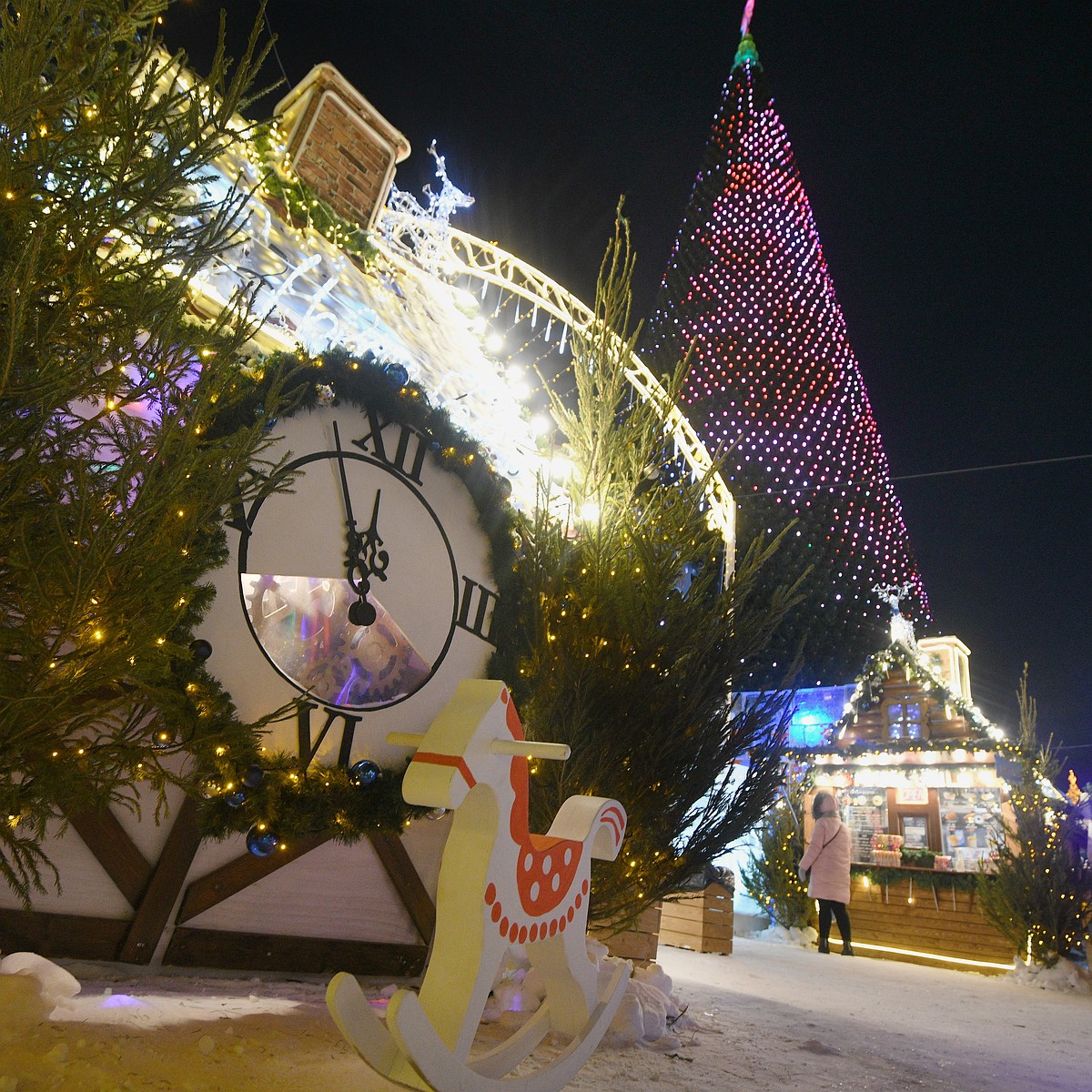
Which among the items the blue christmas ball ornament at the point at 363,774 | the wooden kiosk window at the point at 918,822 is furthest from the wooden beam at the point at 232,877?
the wooden kiosk window at the point at 918,822

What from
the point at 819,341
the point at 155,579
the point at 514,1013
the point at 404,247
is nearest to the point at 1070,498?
the point at 819,341

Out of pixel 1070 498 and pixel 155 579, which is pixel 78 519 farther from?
pixel 1070 498

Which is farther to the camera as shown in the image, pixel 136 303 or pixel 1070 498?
pixel 1070 498

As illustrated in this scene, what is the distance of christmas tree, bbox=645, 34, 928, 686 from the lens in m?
16.1

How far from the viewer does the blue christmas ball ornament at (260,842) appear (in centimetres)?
266

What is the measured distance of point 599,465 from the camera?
377 cm

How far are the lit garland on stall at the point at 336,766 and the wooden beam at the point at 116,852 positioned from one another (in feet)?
0.95

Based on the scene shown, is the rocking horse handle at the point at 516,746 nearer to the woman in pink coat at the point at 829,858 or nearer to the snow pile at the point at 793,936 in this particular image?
the woman in pink coat at the point at 829,858

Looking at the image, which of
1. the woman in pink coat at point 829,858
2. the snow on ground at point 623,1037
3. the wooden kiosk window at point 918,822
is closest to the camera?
the snow on ground at point 623,1037

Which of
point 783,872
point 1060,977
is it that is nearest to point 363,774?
point 1060,977

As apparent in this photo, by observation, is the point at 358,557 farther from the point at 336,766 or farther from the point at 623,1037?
the point at 623,1037

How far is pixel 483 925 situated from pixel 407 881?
1719mm

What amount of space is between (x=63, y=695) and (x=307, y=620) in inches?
57.0

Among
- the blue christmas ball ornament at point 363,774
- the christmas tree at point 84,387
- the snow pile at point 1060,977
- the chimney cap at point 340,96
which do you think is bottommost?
the snow pile at point 1060,977
